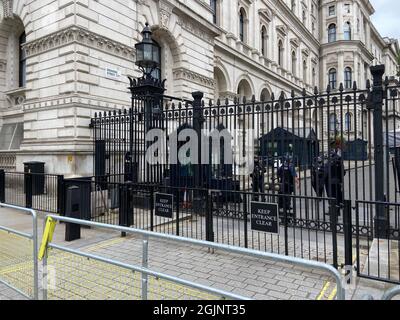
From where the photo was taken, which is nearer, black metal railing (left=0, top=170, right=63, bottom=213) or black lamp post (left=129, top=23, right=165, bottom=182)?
black lamp post (left=129, top=23, right=165, bottom=182)

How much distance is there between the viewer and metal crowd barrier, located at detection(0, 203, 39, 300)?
13.8 feet

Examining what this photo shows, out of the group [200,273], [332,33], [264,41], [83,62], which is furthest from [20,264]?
[332,33]

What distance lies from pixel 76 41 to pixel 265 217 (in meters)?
10.5

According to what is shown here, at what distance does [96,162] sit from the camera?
12.4m

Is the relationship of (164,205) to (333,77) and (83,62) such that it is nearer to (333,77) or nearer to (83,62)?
(83,62)

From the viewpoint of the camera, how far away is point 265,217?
223 inches

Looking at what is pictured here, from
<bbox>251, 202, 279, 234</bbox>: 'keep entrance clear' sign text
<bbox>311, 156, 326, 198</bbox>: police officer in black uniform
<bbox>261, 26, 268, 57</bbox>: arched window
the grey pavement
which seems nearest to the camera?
the grey pavement

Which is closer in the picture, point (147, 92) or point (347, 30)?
point (147, 92)

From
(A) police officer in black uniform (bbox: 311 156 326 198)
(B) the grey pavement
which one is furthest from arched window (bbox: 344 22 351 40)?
(B) the grey pavement

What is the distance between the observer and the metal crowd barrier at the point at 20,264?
4.20 m

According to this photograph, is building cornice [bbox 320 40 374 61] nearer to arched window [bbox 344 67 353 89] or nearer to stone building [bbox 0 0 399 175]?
arched window [bbox 344 67 353 89]

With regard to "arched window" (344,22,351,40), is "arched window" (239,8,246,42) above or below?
below

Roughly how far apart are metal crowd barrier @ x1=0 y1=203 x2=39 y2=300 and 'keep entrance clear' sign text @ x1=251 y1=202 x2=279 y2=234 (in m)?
3.45

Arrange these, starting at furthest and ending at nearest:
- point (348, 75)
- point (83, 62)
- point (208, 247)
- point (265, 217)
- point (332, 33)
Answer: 1. point (332, 33)
2. point (348, 75)
3. point (83, 62)
4. point (265, 217)
5. point (208, 247)
